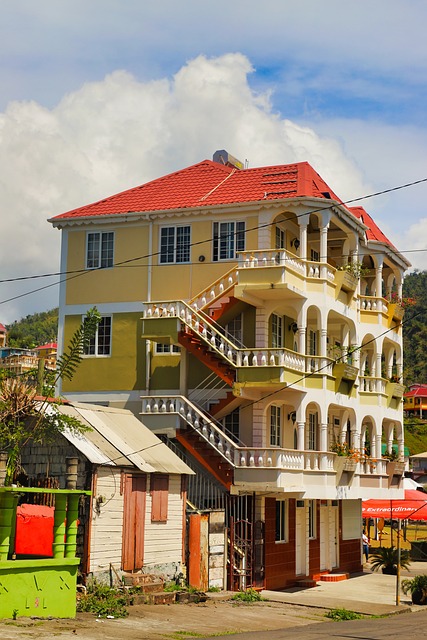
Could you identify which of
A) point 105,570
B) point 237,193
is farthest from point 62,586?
point 237,193

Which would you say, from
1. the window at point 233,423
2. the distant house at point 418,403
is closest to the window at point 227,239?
the window at point 233,423

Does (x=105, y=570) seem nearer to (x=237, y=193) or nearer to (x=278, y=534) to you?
(x=278, y=534)

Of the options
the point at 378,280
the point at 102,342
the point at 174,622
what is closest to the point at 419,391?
the point at 378,280

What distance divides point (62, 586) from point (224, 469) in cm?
1157

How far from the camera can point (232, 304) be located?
1358 inches

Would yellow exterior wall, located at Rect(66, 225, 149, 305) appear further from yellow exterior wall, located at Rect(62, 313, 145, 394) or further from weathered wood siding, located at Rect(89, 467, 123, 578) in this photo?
weathered wood siding, located at Rect(89, 467, 123, 578)

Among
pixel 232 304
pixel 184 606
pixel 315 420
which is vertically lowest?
pixel 184 606

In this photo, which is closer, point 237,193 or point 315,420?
point 237,193

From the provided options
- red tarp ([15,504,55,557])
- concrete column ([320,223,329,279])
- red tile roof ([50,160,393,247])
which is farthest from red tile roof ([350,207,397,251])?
red tarp ([15,504,55,557])

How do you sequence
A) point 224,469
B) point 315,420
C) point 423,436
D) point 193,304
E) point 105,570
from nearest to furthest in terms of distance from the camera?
1. point 105,570
2. point 224,469
3. point 193,304
4. point 315,420
5. point 423,436

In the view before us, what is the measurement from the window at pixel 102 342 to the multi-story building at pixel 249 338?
53 mm

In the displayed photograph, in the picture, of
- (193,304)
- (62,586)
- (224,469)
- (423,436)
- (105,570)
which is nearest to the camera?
(62,586)

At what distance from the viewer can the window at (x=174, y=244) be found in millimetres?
36656

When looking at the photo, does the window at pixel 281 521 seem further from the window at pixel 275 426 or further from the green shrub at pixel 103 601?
→ the green shrub at pixel 103 601
